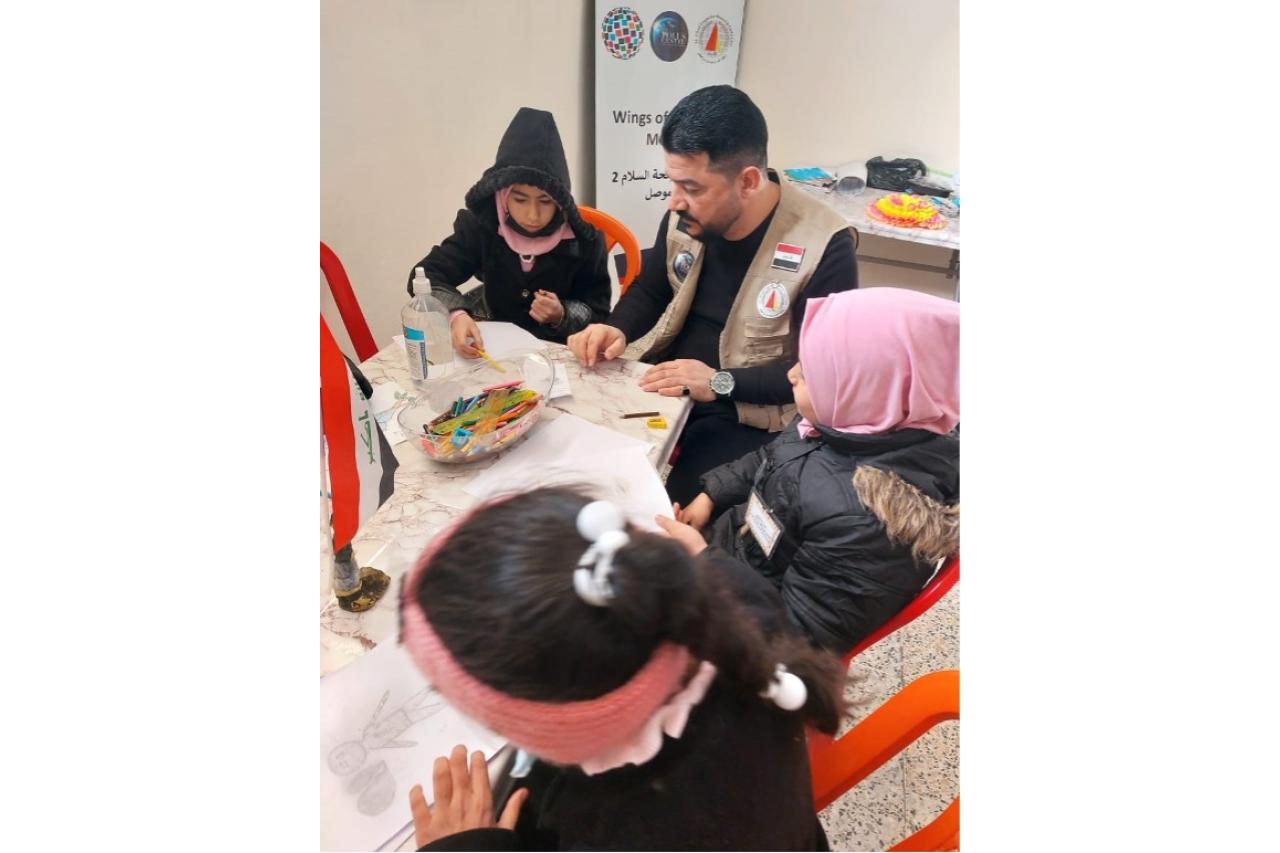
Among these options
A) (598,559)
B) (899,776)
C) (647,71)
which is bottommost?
(899,776)

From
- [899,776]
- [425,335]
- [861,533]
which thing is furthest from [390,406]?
[899,776]

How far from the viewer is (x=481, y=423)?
901mm

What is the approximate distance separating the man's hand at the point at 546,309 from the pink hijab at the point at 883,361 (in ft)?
1.84

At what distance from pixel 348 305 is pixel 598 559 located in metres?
0.67

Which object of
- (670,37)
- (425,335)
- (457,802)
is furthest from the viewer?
(425,335)

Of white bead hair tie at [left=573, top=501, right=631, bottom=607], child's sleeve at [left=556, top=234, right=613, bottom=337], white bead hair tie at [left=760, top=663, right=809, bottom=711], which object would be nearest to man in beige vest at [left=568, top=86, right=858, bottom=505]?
child's sleeve at [left=556, top=234, right=613, bottom=337]

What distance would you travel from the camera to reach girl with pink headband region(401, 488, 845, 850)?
40 centimetres

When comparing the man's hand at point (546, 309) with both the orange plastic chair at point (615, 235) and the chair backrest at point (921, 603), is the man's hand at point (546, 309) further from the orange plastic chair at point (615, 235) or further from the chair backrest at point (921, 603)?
the chair backrest at point (921, 603)

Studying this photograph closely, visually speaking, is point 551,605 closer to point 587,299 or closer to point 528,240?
point 528,240

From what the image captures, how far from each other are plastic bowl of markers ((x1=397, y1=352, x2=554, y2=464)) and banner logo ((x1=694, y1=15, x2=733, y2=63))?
1.72 feet

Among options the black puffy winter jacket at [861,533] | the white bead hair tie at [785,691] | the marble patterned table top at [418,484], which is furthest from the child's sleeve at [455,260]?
the white bead hair tie at [785,691]

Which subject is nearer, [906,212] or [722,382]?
[906,212]

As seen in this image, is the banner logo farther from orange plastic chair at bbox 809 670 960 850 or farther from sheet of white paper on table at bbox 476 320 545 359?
orange plastic chair at bbox 809 670 960 850
